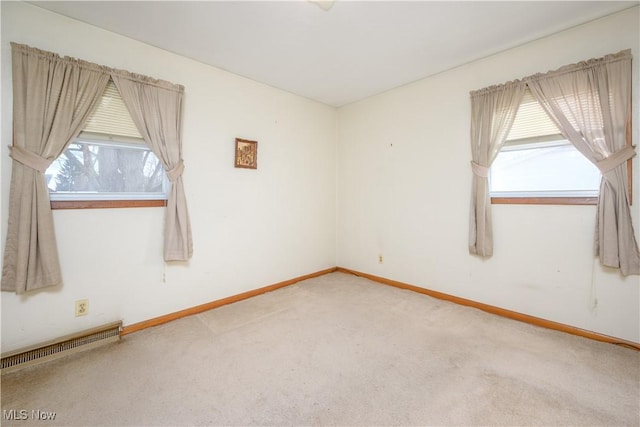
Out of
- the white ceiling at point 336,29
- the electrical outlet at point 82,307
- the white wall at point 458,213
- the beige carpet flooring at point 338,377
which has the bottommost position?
the beige carpet flooring at point 338,377

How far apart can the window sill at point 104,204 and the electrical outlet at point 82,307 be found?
2.42 ft

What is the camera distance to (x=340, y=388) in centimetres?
162

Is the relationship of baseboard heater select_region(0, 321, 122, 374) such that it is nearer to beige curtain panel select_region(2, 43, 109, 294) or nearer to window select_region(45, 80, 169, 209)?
beige curtain panel select_region(2, 43, 109, 294)

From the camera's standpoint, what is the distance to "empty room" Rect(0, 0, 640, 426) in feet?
5.36

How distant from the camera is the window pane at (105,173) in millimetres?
2053

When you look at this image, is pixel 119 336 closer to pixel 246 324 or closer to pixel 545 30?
pixel 246 324

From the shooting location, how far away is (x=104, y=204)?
2.17m

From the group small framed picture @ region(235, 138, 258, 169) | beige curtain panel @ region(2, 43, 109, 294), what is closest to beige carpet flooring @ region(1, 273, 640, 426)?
beige curtain panel @ region(2, 43, 109, 294)

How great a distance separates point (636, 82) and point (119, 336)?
4.38 m

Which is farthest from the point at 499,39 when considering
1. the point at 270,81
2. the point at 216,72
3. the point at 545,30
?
the point at 216,72

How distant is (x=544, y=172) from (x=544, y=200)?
10.1 inches

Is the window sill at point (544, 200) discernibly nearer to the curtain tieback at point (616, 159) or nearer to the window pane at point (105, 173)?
the curtain tieback at point (616, 159)

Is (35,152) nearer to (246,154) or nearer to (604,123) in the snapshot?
(246,154)

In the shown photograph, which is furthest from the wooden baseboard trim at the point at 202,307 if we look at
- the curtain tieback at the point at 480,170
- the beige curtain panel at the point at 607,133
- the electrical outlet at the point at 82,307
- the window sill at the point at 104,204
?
the beige curtain panel at the point at 607,133
